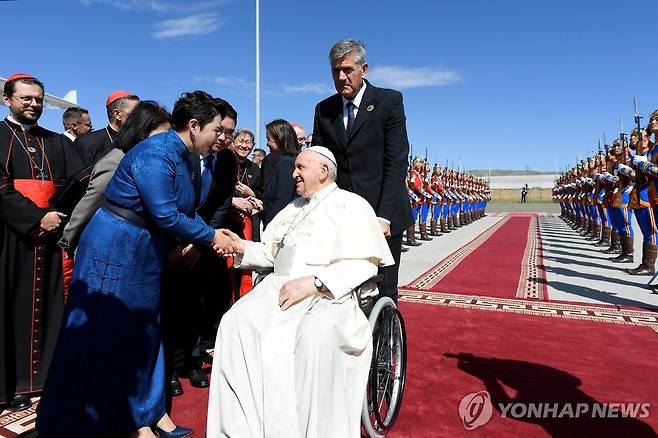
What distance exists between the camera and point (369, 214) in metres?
2.38

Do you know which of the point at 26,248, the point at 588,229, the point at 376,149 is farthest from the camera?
the point at 588,229

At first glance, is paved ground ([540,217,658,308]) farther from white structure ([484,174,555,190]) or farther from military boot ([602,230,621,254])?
white structure ([484,174,555,190])

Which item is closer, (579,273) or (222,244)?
(222,244)

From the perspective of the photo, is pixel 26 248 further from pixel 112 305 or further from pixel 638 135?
pixel 638 135

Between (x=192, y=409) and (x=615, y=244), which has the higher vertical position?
(x=615, y=244)

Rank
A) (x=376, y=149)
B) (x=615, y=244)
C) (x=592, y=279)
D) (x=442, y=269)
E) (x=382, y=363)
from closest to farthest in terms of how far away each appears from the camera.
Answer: (x=382, y=363)
(x=376, y=149)
(x=592, y=279)
(x=442, y=269)
(x=615, y=244)

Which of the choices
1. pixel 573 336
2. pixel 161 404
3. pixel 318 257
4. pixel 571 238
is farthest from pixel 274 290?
pixel 571 238

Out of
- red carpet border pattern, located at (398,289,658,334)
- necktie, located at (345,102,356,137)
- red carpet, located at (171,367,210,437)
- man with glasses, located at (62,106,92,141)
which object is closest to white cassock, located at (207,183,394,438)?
red carpet, located at (171,367,210,437)

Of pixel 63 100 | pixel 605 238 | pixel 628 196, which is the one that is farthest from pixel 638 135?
pixel 63 100

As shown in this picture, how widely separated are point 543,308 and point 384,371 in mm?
3301

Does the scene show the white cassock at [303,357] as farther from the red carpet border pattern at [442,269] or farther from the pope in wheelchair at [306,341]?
the red carpet border pattern at [442,269]

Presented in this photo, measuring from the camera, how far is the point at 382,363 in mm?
2402

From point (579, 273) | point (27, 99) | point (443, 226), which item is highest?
point (27, 99)

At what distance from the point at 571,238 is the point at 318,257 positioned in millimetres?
13718
